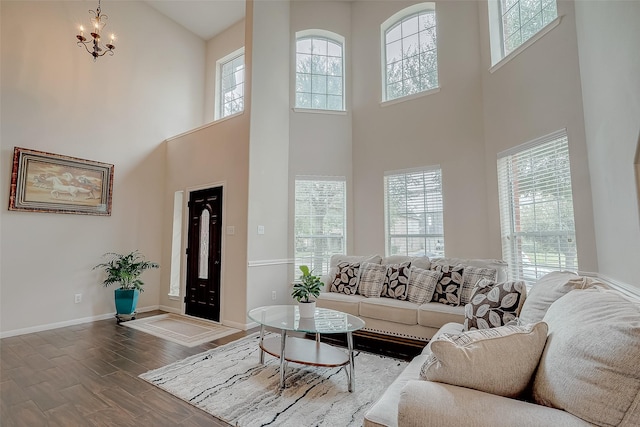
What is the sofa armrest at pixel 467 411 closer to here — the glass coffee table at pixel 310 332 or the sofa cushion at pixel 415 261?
the glass coffee table at pixel 310 332

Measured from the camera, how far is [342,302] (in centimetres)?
375

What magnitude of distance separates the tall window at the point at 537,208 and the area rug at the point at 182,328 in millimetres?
3798

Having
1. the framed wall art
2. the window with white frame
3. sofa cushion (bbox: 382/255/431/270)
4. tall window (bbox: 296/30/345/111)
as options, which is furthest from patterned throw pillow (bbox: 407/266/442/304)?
the framed wall art

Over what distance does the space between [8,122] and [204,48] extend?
3.98m

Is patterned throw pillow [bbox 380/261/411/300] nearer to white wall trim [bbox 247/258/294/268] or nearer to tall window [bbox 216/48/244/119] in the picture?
white wall trim [bbox 247/258/294/268]

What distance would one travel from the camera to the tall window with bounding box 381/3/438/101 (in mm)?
4988

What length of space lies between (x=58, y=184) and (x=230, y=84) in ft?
11.9

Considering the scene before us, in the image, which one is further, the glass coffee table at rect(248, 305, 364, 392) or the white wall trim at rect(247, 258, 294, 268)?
the white wall trim at rect(247, 258, 294, 268)

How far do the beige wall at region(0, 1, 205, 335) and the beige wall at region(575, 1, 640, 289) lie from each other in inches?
239

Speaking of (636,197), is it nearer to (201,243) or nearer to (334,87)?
(334,87)

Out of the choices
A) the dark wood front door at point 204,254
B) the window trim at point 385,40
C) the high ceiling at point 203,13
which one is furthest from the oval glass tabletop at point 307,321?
the high ceiling at point 203,13

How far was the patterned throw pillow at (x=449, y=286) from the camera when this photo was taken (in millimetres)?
3311

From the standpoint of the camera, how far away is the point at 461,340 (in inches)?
49.6

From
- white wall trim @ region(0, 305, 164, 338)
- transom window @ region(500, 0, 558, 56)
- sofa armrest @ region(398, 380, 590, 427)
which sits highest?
transom window @ region(500, 0, 558, 56)
